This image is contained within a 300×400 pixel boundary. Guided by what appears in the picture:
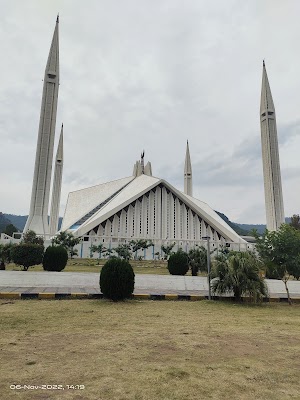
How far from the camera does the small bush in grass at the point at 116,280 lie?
812 cm

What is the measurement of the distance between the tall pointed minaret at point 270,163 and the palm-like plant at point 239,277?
23.9m

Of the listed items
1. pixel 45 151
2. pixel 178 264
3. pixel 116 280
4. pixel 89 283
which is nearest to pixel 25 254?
pixel 89 283

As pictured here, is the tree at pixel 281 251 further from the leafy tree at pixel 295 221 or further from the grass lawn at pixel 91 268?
the leafy tree at pixel 295 221

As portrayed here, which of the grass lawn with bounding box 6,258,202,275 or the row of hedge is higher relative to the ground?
the row of hedge

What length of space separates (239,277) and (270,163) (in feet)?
84.8

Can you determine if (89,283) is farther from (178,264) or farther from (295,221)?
(295,221)

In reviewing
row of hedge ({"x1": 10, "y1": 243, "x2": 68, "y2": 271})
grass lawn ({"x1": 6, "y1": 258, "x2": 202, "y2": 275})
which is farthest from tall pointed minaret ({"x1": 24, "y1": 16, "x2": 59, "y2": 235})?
row of hedge ({"x1": 10, "y1": 243, "x2": 68, "y2": 271})

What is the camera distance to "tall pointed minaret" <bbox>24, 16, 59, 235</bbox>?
2527 cm

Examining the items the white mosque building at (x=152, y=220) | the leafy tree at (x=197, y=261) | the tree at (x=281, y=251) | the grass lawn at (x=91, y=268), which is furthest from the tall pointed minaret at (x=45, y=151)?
the tree at (x=281, y=251)

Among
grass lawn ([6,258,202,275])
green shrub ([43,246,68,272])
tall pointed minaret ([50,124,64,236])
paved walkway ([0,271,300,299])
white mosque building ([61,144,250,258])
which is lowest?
paved walkway ([0,271,300,299])

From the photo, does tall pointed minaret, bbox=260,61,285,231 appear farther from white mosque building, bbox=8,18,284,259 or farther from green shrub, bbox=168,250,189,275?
green shrub, bbox=168,250,189,275

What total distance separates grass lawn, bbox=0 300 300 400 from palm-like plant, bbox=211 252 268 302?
1844 millimetres

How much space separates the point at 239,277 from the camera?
857cm

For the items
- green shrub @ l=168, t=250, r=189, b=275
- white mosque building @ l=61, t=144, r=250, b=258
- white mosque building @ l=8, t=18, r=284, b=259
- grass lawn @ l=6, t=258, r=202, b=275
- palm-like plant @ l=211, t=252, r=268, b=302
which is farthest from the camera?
white mosque building @ l=61, t=144, r=250, b=258
